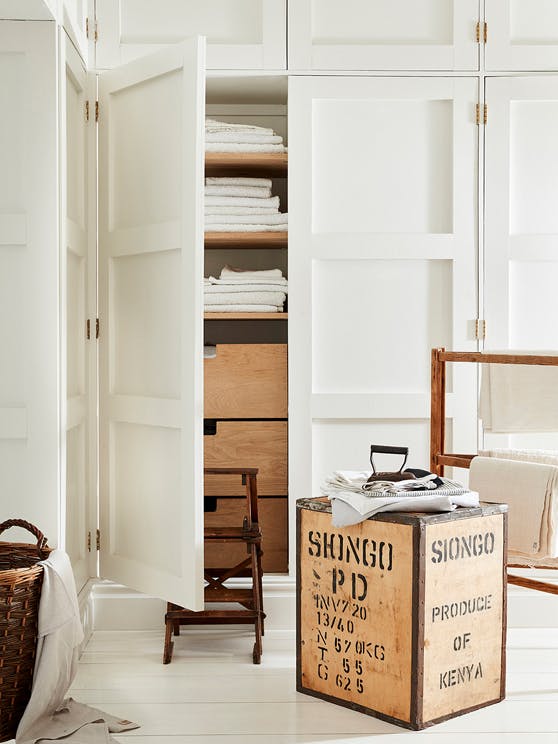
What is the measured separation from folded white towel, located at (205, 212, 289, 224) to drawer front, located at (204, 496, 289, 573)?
0.92 metres

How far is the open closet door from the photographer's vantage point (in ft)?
8.21

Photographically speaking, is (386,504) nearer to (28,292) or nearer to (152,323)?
(152,323)

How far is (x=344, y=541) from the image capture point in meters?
2.30

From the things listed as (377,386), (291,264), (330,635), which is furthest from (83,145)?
(330,635)

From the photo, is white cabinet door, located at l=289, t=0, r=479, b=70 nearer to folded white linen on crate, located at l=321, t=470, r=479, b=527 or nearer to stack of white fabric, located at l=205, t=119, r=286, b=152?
stack of white fabric, located at l=205, t=119, r=286, b=152

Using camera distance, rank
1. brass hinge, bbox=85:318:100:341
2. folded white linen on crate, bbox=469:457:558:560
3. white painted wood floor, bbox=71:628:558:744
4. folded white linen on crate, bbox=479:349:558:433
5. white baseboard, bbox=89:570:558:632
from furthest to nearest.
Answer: white baseboard, bbox=89:570:558:632, brass hinge, bbox=85:318:100:341, folded white linen on crate, bbox=479:349:558:433, folded white linen on crate, bbox=469:457:558:560, white painted wood floor, bbox=71:628:558:744

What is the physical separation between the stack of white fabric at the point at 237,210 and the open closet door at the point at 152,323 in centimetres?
36

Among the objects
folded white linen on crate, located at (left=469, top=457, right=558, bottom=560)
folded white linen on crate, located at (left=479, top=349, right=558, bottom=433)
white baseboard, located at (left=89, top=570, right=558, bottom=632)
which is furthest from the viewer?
white baseboard, located at (left=89, top=570, right=558, bottom=632)

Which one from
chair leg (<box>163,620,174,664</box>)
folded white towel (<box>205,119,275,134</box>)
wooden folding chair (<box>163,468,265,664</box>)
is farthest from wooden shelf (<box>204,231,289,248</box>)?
chair leg (<box>163,620,174,664</box>)

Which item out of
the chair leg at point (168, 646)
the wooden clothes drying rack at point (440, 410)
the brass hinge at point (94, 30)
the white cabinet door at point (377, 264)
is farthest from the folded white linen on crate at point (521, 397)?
the brass hinge at point (94, 30)

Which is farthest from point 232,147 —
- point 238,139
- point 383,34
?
point 383,34

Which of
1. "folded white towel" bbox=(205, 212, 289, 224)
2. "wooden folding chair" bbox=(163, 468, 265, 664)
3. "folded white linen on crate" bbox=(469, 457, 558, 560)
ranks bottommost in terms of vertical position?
"wooden folding chair" bbox=(163, 468, 265, 664)

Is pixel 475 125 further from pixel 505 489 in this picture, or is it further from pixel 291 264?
pixel 505 489

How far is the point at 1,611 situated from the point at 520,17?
239 centimetres
